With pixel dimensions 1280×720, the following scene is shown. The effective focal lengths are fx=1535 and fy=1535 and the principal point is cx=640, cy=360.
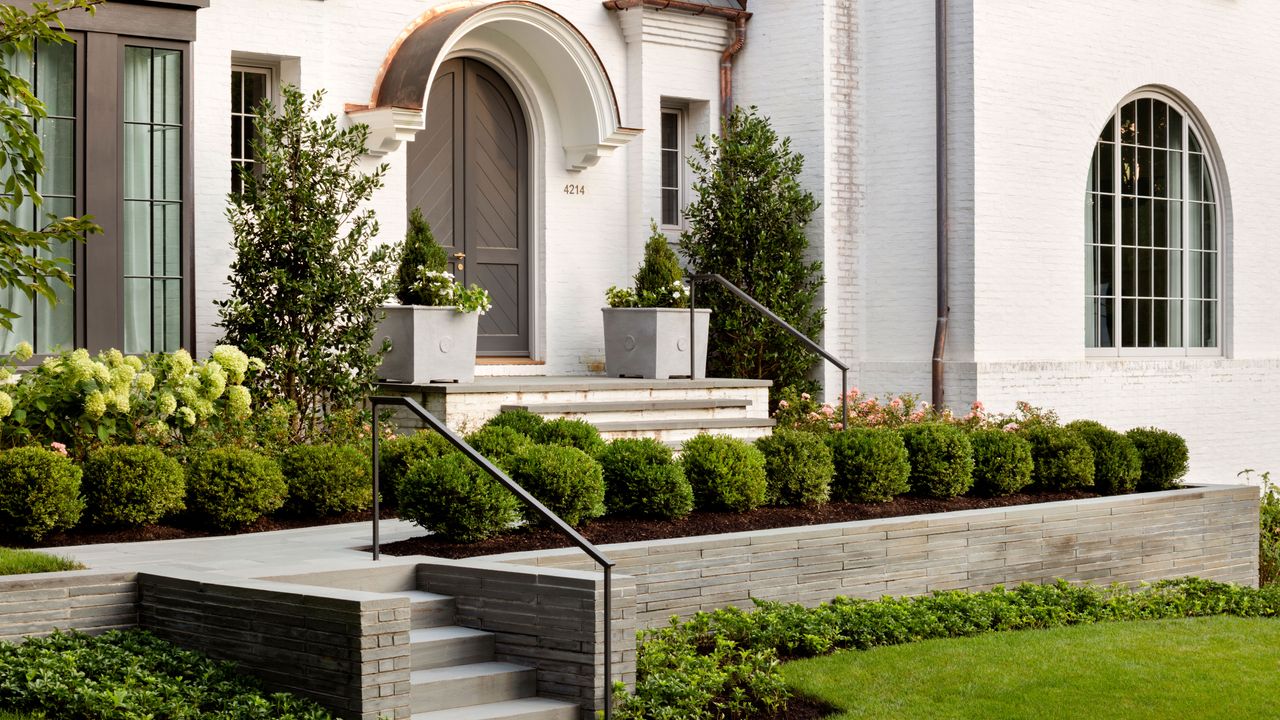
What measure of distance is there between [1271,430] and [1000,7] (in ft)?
20.6

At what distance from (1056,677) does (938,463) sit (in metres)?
3.07

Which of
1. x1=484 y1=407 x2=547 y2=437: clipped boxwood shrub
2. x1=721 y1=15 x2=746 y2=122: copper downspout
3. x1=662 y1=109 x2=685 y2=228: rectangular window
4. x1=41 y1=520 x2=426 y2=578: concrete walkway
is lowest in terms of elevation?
x1=41 y1=520 x2=426 y2=578: concrete walkway

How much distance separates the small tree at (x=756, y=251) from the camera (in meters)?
14.5

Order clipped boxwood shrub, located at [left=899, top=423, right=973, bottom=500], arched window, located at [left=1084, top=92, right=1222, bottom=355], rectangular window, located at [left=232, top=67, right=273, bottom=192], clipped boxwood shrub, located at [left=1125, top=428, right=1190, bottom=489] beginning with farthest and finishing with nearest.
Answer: arched window, located at [left=1084, top=92, right=1222, bottom=355], rectangular window, located at [left=232, top=67, right=273, bottom=192], clipped boxwood shrub, located at [left=1125, top=428, right=1190, bottom=489], clipped boxwood shrub, located at [left=899, top=423, right=973, bottom=500]

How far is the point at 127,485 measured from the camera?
8188mm

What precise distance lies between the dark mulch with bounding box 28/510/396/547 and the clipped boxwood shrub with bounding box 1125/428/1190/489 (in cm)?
579

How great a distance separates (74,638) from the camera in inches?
250

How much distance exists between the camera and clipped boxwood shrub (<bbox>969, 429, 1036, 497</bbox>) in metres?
10.7

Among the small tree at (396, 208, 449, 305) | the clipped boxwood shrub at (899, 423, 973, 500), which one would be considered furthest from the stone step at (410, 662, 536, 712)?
the small tree at (396, 208, 449, 305)

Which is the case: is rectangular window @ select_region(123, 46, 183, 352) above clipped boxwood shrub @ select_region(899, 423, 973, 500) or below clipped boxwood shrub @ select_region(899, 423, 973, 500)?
above

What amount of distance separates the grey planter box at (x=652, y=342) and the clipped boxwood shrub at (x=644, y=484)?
4.68 metres

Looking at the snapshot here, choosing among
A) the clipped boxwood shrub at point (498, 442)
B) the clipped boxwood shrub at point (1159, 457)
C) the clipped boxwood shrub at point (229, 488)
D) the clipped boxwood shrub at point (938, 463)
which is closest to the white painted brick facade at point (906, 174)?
the clipped boxwood shrub at point (1159, 457)

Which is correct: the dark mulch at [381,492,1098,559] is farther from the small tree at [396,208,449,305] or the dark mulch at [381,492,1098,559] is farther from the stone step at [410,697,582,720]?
the small tree at [396,208,449,305]

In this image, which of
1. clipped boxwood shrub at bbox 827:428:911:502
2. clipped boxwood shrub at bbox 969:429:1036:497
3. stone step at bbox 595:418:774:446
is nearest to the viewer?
clipped boxwood shrub at bbox 827:428:911:502
